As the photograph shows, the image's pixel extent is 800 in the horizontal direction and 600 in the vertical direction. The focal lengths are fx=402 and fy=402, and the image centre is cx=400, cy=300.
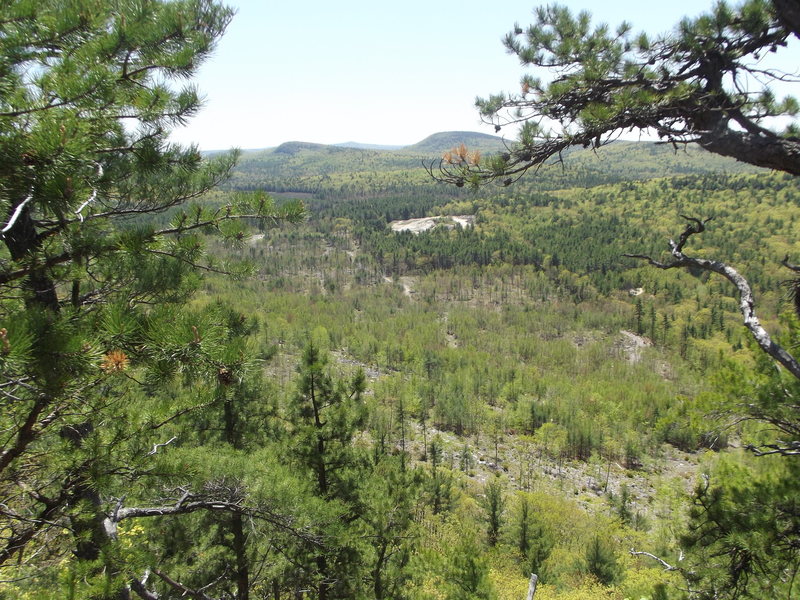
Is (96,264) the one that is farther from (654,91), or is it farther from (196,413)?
(654,91)

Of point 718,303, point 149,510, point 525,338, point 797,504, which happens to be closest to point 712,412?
point 797,504

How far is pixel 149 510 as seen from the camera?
3189mm

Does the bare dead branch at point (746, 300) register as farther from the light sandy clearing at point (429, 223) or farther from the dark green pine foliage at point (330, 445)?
the light sandy clearing at point (429, 223)

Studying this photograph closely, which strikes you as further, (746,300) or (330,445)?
(330,445)

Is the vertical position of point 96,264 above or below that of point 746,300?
above

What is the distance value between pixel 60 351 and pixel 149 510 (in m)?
2.19

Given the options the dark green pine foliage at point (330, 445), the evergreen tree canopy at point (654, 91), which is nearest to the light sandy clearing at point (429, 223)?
the dark green pine foliage at point (330, 445)

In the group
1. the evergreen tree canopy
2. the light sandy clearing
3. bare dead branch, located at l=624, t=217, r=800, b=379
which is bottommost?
the light sandy clearing

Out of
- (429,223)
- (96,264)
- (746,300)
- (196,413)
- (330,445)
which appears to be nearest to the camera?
(96,264)

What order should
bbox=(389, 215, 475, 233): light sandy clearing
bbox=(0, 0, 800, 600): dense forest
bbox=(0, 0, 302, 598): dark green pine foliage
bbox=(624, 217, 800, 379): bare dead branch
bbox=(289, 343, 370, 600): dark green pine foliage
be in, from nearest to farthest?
bbox=(0, 0, 302, 598): dark green pine foliage → bbox=(0, 0, 800, 600): dense forest → bbox=(624, 217, 800, 379): bare dead branch → bbox=(289, 343, 370, 600): dark green pine foliage → bbox=(389, 215, 475, 233): light sandy clearing

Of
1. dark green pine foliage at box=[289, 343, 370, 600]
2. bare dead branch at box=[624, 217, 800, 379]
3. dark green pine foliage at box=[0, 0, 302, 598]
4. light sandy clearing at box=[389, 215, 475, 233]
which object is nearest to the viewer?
dark green pine foliage at box=[0, 0, 302, 598]

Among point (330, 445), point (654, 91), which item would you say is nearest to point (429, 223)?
point (330, 445)

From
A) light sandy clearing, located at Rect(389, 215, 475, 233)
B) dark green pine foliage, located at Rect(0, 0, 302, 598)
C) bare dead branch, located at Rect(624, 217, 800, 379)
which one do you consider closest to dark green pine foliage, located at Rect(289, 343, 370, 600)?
dark green pine foliage, located at Rect(0, 0, 302, 598)

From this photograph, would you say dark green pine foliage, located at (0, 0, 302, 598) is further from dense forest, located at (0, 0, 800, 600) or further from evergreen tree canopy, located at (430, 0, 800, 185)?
evergreen tree canopy, located at (430, 0, 800, 185)
